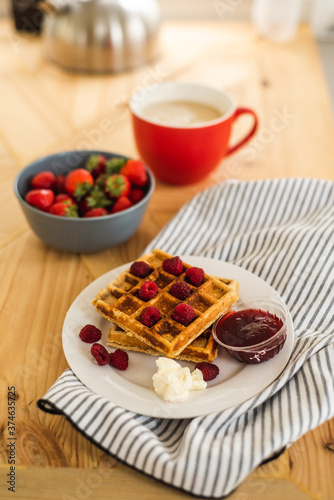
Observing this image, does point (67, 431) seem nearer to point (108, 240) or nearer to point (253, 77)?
point (108, 240)

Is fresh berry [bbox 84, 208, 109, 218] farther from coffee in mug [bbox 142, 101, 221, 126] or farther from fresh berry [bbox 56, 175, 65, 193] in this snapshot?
coffee in mug [bbox 142, 101, 221, 126]

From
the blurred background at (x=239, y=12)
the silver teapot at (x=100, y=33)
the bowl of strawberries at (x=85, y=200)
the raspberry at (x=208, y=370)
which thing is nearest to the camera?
the raspberry at (x=208, y=370)

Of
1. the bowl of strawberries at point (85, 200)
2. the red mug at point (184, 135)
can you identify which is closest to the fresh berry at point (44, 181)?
the bowl of strawberries at point (85, 200)

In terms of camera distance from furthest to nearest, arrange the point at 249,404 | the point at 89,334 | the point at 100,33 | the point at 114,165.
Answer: the point at 100,33 → the point at 114,165 → the point at 89,334 → the point at 249,404

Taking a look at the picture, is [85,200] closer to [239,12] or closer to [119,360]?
[119,360]

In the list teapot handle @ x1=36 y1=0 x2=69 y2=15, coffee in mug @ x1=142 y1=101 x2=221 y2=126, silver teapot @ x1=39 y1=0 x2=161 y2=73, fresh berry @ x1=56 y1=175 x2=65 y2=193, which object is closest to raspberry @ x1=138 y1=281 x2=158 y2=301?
fresh berry @ x1=56 y1=175 x2=65 y2=193

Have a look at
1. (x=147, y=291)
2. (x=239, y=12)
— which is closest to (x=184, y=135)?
(x=147, y=291)

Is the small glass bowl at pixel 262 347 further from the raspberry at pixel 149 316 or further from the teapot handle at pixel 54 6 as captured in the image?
the teapot handle at pixel 54 6
